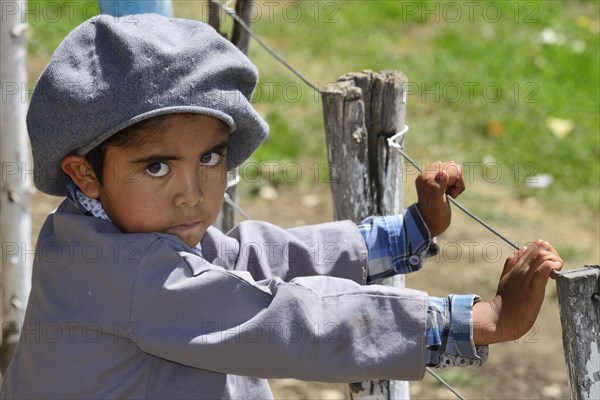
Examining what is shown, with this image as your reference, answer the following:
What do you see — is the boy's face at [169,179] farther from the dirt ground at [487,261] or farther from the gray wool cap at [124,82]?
the dirt ground at [487,261]

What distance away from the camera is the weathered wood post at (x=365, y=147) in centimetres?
256

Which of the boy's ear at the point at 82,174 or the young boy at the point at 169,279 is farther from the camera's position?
the boy's ear at the point at 82,174

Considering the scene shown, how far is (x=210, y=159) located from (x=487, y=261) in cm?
270

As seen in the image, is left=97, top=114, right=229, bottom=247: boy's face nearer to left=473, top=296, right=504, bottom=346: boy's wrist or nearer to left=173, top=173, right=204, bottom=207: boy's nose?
left=173, top=173, right=204, bottom=207: boy's nose

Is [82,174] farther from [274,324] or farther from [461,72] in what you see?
[461,72]

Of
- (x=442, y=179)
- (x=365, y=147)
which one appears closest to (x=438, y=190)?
(x=442, y=179)

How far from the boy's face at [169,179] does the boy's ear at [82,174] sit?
0.02 metres

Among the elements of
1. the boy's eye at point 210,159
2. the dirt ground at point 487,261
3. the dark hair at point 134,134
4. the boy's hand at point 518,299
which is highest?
the dark hair at point 134,134

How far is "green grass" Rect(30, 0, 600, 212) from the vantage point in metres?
5.47

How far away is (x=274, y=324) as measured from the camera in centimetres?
196

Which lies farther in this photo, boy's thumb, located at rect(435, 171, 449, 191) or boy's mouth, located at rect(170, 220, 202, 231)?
boy's thumb, located at rect(435, 171, 449, 191)

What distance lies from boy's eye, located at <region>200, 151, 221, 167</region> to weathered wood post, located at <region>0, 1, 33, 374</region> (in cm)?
143

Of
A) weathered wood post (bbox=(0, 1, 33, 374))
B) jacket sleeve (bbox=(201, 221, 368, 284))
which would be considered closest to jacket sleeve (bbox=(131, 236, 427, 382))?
jacket sleeve (bbox=(201, 221, 368, 284))

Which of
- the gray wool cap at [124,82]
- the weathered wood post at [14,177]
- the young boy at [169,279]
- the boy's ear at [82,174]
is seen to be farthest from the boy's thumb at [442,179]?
the weathered wood post at [14,177]
